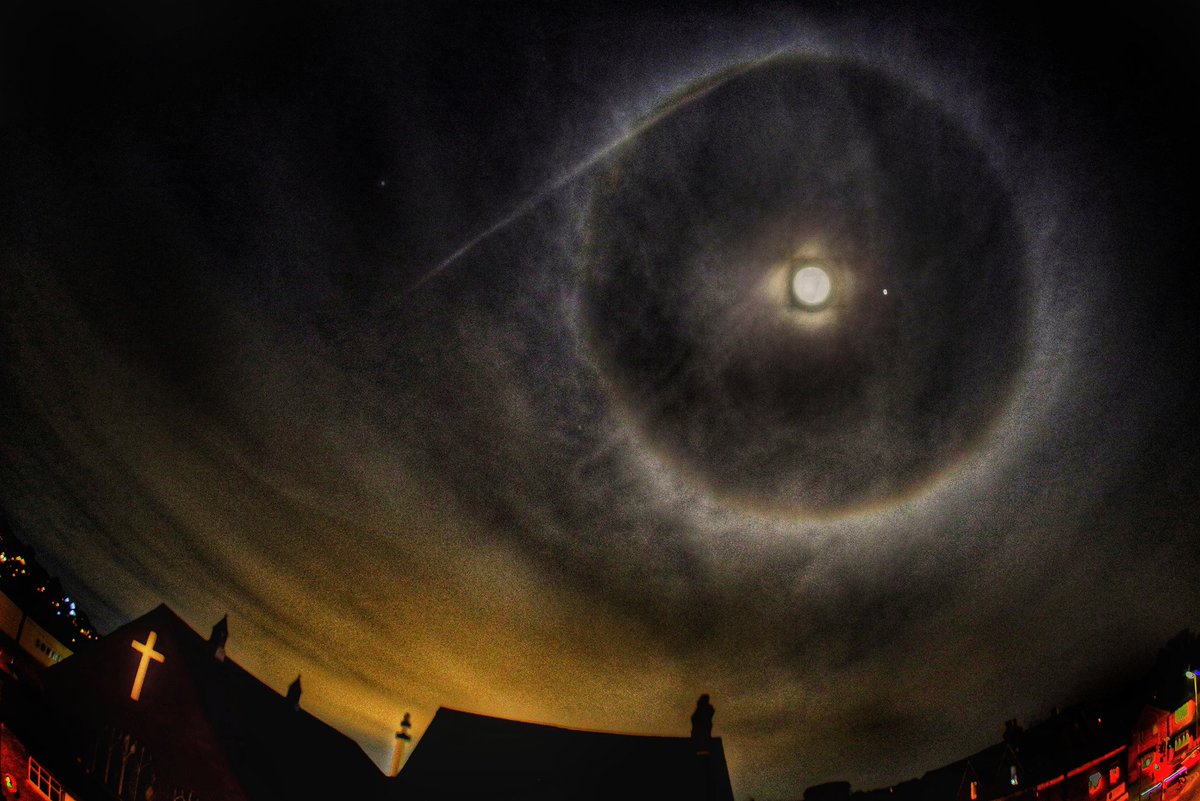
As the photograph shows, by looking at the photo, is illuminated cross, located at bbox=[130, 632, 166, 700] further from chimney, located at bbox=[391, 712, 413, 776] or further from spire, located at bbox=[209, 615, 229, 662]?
chimney, located at bbox=[391, 712, 413, 776]

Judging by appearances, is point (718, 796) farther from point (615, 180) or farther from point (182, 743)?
point (615, 180)

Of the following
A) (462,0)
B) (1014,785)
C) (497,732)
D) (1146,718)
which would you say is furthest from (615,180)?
(1146,718)

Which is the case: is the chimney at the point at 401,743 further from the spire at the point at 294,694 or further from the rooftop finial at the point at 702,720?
the rooftop finial at the point at 702,720

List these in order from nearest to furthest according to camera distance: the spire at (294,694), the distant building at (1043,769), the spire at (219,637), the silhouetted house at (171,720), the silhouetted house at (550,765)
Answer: the silhouetted house at (171,720)
the spire at (219,637)
the spire at (294,694)
the silhouetted house at (550,765)
the distant building at (1043,769)

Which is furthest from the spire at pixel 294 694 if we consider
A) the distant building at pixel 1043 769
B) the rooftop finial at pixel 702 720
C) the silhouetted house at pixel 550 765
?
the distant building at pixel 1043 769

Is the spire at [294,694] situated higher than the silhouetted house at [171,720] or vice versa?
the spire at [294,694]

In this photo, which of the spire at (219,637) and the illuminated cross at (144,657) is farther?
the spire at (219,637)
